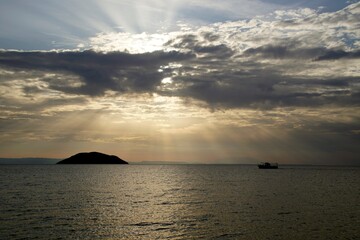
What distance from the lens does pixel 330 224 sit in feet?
155

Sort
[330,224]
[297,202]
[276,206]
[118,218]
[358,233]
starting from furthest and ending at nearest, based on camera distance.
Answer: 1. [297,202]
2. [276,206]
3. [118,218]
4. [330,224]
5. [358,233]

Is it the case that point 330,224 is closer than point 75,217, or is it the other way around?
point 330,224

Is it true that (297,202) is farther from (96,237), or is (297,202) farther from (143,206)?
(96,237)

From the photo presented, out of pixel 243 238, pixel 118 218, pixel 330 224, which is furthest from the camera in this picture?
pixel 118 218

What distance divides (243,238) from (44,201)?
1783 inches

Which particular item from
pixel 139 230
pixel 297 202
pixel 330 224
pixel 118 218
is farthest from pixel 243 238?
pixel 297 202

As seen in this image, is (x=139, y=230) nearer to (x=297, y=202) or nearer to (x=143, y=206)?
(x=143, y=206)

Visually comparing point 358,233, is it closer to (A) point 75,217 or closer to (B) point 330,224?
(B) point 330,224

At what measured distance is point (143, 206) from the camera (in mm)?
63781

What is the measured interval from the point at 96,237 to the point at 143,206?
2519 cm

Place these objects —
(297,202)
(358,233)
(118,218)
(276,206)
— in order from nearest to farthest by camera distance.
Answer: (358,233)
(118,218)
(276,206)
(297,202)

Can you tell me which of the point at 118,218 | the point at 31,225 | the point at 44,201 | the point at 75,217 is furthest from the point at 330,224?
the point at 44,201

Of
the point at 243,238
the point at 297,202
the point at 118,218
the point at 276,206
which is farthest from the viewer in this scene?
the point at 297,202

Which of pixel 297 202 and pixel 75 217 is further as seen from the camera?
pixel 297 202
